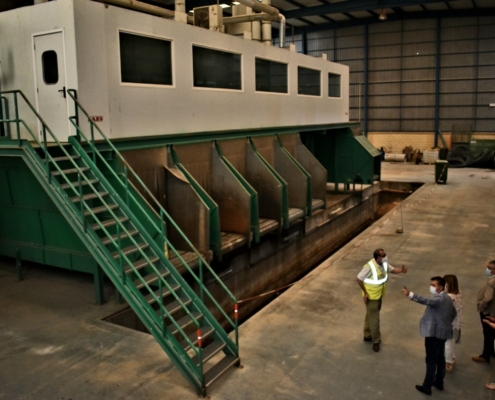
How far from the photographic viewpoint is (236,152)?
1223 cm

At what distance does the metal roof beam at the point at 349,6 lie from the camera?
25828 millimetres

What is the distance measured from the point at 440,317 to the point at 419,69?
29.4 metres

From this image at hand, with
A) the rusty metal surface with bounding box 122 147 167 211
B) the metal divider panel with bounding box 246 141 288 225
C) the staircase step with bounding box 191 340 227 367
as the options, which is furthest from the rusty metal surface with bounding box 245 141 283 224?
the staircase step with bounding box 191 340 227 367

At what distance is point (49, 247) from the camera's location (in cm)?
959

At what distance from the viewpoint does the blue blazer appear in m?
5.68

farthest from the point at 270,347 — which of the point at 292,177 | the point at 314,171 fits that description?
the point at 314,171

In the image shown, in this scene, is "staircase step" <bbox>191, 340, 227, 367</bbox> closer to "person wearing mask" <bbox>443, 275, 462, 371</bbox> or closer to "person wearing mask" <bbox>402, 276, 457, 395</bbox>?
"person wearing mask" <bbox>402, 276, 457, 395</bbox>

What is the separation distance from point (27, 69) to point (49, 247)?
11.1 ft

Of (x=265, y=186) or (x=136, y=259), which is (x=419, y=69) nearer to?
(x=265, y=186)

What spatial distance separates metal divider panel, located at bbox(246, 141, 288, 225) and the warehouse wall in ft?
70.1

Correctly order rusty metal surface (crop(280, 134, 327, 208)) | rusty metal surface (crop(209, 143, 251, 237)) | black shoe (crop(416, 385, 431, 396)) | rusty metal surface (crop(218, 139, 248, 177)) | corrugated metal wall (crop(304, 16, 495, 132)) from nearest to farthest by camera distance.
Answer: black shoe (crop(416, 385, 431, 396)) → rusty metal surface (crop(209, 143, 251, 237)) → rusty metal surface (crop(218, 139, 248, 177)) → rusty metal surface (crop(280, 134, 327, 208)) → corrugated metal wall (crop(304, 16, 495, 132))

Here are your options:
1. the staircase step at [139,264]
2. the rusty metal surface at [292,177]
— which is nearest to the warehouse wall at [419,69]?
the rusty metal surface at [292,177]

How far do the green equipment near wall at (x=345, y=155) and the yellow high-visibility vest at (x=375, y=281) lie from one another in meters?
11.7

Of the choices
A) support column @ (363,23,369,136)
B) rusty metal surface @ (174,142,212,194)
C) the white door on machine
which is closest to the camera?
the white door on machine
